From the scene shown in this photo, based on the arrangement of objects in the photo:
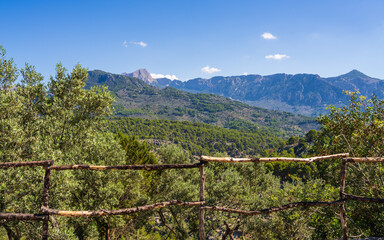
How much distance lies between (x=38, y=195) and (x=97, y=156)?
6556 mm

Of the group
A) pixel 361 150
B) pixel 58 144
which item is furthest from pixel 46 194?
pixel 361 150

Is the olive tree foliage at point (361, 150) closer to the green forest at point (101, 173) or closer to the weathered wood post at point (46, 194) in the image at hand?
the green forest at point (101, 173)

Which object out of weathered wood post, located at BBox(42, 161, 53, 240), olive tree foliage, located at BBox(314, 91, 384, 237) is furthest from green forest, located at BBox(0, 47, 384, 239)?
weathered wood post, located at BBox(42, 161, 53, 240)

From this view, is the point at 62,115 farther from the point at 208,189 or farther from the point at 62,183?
the point at 208,189

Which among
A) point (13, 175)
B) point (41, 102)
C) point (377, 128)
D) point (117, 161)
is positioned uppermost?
point (41, 102)

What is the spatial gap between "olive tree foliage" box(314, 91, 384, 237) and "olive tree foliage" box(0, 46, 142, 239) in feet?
50.7

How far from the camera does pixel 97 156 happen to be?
1730 centimetres

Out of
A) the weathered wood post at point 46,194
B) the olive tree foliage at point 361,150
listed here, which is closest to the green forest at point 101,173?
the olive tree foliage at point 361,150

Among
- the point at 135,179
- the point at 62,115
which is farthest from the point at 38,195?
the point at 135,179

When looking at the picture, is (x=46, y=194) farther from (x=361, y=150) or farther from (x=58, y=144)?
(x=361, y=150)

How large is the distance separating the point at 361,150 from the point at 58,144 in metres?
19.9

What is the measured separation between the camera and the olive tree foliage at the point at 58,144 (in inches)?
421

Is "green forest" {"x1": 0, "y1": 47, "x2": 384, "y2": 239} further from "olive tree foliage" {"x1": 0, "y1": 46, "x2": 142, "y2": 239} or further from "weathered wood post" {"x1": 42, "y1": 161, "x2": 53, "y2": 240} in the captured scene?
"weathered wood post" {"x1": 42, "y1": 161, "x2": 53, "y2": 240}

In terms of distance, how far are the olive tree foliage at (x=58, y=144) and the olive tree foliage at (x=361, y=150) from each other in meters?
15.5
